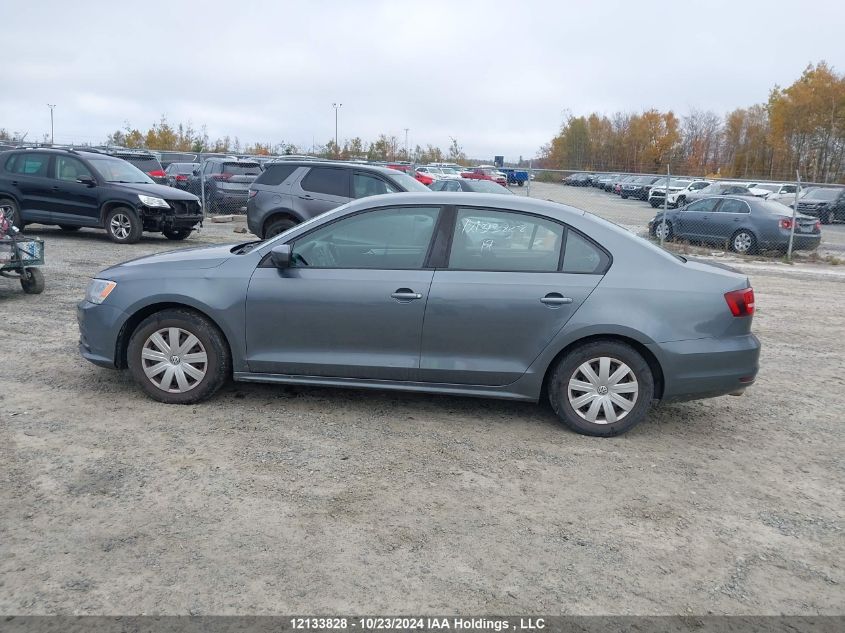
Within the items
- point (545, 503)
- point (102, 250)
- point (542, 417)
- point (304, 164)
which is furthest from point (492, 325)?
point (102, 250)

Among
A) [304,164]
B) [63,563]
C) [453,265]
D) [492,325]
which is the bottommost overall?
[63,563]

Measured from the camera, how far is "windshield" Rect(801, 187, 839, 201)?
2988cm

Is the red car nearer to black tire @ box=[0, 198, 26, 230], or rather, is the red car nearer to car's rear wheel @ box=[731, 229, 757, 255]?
car's rear wheel @ box=[731, 229, 757, 255]

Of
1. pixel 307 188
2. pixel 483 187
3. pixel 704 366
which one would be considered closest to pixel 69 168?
pixel 307 188

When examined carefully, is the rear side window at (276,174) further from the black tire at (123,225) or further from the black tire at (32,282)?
the black tire at (32,282)

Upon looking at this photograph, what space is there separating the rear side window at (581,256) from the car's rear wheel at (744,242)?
→ 13.3 metres

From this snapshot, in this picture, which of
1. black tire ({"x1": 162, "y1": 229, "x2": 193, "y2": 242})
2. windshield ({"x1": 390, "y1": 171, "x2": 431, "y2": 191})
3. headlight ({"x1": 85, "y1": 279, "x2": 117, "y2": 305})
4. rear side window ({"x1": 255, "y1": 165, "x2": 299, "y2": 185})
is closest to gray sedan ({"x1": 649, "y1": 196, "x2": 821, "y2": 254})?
windshield ({"x1": 390, "y1": 171, "x2": 431, "y2": 191})

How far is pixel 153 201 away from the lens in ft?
47.5

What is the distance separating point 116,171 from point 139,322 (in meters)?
10.4

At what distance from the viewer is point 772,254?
17125 millimetres

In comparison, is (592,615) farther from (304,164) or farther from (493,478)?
(304,164)

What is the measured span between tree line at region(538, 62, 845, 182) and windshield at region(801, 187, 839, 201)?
19193mm

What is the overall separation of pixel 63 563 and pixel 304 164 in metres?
9.94

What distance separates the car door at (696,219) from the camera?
17875 mm
